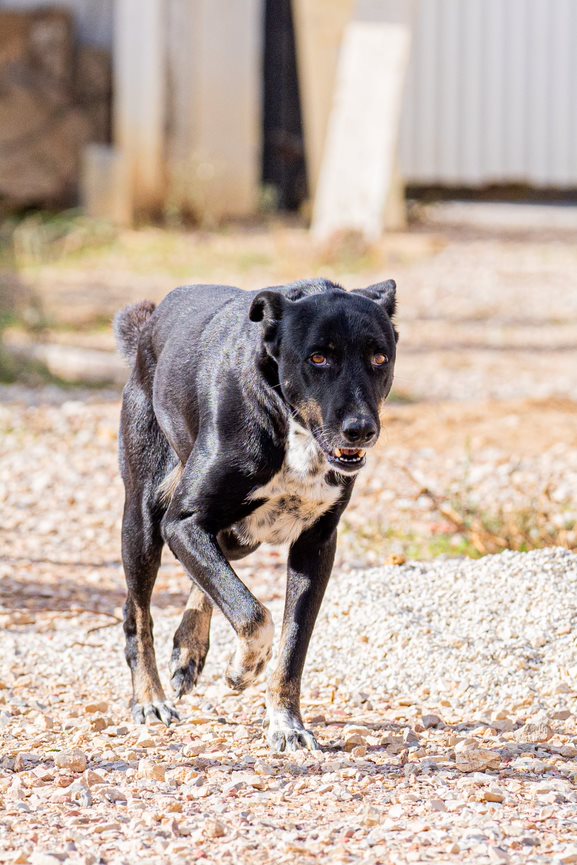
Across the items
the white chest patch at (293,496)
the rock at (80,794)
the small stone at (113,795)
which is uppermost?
the white chest patch at (293,496)

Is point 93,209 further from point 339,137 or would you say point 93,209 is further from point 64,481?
point 64,481

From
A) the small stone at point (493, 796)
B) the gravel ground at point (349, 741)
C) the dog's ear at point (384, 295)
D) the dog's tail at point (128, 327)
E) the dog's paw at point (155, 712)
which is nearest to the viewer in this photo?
the gravel ground at point (349, 741)

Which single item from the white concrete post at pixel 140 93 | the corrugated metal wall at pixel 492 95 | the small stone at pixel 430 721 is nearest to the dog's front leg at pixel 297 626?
the small stone at pixel 430 721

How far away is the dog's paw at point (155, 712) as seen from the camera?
4113 mm

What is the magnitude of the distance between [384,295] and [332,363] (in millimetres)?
411

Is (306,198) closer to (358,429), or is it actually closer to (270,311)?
(270,311)

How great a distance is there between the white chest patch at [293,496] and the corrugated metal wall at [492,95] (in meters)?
11.9

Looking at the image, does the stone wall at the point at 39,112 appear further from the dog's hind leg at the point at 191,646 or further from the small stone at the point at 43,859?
the small stone at the point at 43,859

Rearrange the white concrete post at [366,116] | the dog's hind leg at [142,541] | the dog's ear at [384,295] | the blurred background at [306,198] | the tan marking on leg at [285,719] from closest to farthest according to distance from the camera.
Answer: the tan marking on leg at [285,719], the dog's ear at [384,295], the dog's hind leg at [142,541], the blurred background at [306,198], the white concrete post at [366,116]

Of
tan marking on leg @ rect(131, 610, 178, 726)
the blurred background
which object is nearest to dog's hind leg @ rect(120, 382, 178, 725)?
tan marking on leg @ rect(131, 610, 178, 726)

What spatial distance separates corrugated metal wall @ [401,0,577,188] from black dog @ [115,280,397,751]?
11.5 meters

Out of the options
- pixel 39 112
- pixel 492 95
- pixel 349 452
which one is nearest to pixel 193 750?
pixel 349 452

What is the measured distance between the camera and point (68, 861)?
287 centimetres

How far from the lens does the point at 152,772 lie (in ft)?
11.3
